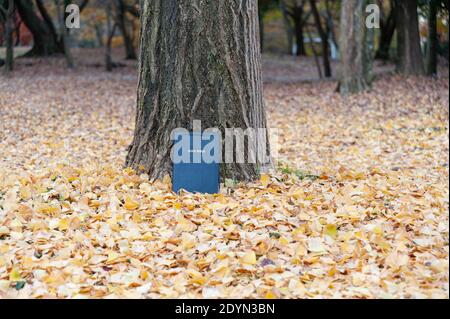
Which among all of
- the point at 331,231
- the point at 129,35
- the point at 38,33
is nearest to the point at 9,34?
the point at 38,33

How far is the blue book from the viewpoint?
5.66 metres

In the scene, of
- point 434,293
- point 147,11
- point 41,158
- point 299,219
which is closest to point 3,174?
point 41,158

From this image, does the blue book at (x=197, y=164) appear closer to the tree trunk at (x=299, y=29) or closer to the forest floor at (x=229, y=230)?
the forest floor at (x=229, y=230)

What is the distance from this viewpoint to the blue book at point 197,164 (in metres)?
5.66

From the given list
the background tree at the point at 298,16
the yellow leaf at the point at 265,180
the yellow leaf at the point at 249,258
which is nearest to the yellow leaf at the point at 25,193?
the yellow leaf at the point at 265,180

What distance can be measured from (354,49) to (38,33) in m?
14.0

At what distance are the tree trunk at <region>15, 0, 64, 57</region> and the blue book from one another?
67.2 feet

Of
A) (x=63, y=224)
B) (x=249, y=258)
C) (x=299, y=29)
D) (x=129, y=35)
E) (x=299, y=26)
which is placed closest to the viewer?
(x=249, y=258)

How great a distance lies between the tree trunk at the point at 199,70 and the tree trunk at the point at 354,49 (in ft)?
31.7

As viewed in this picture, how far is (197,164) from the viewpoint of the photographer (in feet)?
18.7

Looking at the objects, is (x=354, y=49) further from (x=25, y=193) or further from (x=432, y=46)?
(x=25, y=193)

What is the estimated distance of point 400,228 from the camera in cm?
464

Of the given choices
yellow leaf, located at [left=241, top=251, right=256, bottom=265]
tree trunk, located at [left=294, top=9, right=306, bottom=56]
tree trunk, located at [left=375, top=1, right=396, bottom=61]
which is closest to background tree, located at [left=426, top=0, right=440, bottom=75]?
tree trunk, located at [left=375, top=1, right=396, bottom=61]

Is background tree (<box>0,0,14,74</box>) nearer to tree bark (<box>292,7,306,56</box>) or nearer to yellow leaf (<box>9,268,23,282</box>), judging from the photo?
tree bark (<box>292,7,306,56</box>)
